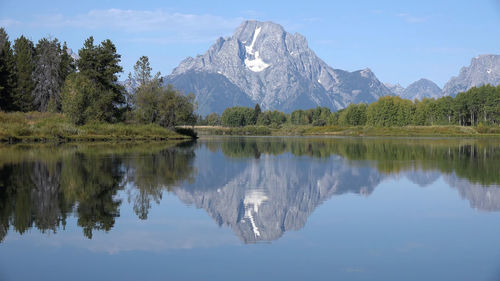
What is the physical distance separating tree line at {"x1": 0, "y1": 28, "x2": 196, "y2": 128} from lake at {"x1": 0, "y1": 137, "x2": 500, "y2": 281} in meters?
58.4

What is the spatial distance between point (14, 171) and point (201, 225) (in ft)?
58.5

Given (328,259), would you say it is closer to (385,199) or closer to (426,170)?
(385,199)

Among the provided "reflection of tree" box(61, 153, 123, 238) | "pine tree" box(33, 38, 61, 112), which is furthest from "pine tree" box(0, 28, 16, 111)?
"reflection of tree" box(61, 153, 123, 238)

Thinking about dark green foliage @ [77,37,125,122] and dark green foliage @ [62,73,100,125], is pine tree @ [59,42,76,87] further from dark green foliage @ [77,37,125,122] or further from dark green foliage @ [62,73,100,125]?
dark green foliage @ [62,73,100,125]

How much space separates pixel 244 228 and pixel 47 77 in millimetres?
98635

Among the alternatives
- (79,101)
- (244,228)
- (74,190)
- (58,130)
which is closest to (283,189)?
(244,228)

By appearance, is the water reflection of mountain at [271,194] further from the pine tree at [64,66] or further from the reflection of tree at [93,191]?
the pine tree at [64,66]

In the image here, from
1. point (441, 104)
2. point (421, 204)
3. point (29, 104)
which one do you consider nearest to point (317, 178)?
point (421, 204)

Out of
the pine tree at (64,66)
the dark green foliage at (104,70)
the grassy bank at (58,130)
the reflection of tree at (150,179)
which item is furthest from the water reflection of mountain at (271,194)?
the pine tree at (64,66)

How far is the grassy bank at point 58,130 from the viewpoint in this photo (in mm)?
69125

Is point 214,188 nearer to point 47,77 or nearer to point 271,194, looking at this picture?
point 271,194

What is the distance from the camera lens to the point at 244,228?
15555mm

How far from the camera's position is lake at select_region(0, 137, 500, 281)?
1094cm

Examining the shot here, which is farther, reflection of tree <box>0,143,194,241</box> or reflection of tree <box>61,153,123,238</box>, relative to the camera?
reflection of tree <box>61,153,123,238</box>
